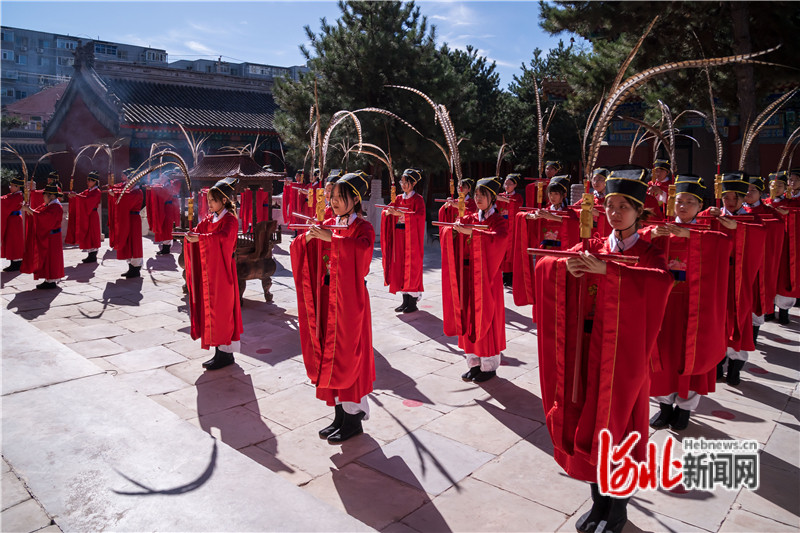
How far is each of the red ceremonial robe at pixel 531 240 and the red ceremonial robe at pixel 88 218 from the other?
8505mm

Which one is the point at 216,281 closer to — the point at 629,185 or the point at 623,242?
the point at 623,242

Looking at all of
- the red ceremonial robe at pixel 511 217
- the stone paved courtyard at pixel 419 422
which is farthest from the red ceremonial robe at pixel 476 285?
the red ceremonial robe at pixel 511 217

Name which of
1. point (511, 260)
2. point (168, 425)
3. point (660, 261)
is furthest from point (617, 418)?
point (511, 260)

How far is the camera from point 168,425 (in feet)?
12.7

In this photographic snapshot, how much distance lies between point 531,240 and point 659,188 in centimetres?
205

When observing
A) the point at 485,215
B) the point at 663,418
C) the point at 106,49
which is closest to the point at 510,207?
the point at 485,215

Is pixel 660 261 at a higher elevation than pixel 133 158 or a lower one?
lower

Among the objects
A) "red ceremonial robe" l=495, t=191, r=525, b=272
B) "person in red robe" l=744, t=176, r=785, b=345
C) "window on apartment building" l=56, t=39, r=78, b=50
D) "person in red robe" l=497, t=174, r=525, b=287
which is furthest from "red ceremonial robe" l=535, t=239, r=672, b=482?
"window on apartment building" l=56, t=39, r=78, b=50

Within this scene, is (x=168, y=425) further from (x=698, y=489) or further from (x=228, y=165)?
(x=228, y=165)

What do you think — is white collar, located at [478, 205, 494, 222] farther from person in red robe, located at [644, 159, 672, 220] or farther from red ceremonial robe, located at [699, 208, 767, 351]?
person in red robe, located at [644, 159, 672, 220]

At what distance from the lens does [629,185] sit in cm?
291

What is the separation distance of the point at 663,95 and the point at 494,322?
7539mm

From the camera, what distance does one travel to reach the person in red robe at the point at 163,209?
496 inches

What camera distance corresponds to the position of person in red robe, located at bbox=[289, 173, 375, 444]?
403 cm
